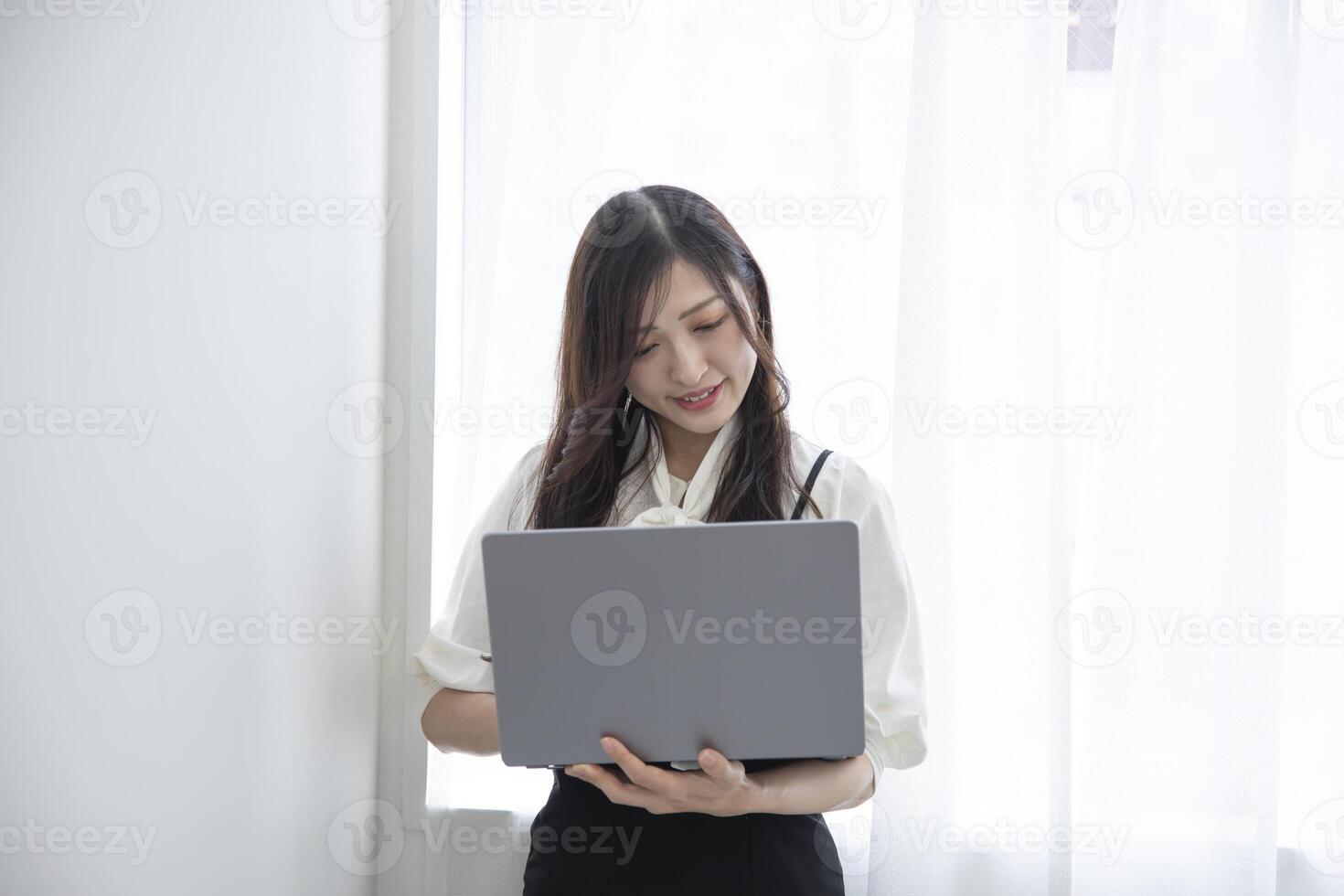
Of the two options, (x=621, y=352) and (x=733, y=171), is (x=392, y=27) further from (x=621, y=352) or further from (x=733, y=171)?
(x=621, y=352)

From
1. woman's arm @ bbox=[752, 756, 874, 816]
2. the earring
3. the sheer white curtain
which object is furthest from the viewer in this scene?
the sheer white curtain

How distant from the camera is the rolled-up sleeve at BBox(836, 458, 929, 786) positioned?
3.73 ft

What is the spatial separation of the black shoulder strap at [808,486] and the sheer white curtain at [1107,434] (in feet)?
1.10

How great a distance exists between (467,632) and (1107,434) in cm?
99

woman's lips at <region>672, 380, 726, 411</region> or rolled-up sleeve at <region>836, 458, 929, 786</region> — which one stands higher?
woman's lips at <region>672, 380, 726, 411</region>

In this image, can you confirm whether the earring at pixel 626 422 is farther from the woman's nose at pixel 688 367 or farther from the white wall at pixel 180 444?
the white wall at pixel 180 444

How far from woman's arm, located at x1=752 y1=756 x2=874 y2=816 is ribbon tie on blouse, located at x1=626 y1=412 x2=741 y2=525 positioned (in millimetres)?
301

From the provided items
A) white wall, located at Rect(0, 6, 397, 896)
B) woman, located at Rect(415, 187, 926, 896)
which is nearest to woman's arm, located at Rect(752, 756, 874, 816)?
woman, located at Rect(415, 187, 926, 896)

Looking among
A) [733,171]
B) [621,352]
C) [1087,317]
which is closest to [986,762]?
[1087,317]

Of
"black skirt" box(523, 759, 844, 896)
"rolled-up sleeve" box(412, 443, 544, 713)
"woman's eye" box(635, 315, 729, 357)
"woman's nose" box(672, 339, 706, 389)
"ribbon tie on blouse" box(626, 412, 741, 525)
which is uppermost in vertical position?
"woman's eye" box(635, 315, 729, 357)

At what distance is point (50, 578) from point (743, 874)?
773mm

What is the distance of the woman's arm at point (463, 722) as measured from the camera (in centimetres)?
117

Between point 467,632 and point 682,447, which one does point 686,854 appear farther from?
point 682,447

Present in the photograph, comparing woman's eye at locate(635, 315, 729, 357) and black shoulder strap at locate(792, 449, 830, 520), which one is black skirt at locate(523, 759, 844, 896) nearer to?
black shoulder strap at locate(792, 449, 830, 520)
